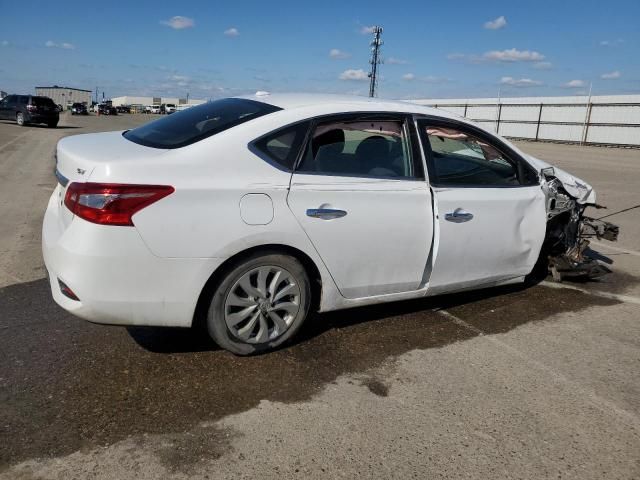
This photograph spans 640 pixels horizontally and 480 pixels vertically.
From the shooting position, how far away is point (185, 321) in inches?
124

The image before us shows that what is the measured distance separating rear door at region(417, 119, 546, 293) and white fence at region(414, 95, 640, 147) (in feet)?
75.0

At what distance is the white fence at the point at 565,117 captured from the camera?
30.2 meters

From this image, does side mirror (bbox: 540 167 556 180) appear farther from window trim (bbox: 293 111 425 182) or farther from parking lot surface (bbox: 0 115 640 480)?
window trim (bbox: 293 111 425 182)

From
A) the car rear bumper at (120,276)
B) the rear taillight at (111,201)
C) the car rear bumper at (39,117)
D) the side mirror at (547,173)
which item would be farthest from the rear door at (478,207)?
the car rear bumper at (39,117)

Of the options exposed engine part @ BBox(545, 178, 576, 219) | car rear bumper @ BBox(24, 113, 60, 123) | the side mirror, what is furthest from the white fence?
the side mirror

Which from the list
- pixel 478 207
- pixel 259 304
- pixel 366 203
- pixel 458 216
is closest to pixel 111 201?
pixel 259 304

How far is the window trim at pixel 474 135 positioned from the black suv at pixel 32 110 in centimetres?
3000

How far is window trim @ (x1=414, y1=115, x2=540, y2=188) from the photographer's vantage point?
12.6 ft

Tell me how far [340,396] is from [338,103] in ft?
6.27

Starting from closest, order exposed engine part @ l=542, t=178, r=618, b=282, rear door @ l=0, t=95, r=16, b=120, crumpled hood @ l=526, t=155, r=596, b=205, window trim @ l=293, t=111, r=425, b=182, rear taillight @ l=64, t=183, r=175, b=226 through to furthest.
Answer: rear taillight @ l=64, t=183, r=175, b=226
window trim @ l=293, t=111, r=425, b=182
crumpled hood @ l=526, t=155, r=596, b=205
exposed engine part @ l=542, t=178, r=618, b=282
rear door @ l=0, t=95, r=16, b=120

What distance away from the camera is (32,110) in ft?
94.4

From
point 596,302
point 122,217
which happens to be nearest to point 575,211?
point 596,302

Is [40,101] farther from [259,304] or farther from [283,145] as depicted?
[259,304]

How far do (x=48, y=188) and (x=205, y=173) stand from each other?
7.91 meters
